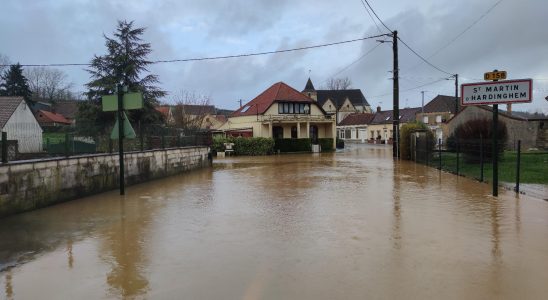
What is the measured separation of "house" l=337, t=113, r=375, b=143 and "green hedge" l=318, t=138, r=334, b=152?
40.8 metres

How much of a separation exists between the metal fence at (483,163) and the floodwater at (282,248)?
129 inches

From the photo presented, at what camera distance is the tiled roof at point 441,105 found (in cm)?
7162

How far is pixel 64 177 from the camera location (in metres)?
10.7

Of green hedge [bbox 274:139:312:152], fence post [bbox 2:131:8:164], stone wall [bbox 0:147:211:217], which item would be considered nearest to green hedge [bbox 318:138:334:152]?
green hedge [bbox 274:139:312:152]

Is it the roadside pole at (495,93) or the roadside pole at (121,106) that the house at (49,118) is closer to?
the roadside pole at (121,106)

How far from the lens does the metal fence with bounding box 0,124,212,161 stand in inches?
423

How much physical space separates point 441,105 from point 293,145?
4043 cm

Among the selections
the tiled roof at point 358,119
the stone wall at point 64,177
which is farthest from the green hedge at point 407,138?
the tiled roof at point 358,119

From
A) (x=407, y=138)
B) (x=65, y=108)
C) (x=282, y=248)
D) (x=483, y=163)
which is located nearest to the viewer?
(x=282, y=248)

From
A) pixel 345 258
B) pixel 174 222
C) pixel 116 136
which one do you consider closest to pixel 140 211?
pixel 174 222

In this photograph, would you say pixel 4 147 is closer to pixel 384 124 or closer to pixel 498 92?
pixel 498 92

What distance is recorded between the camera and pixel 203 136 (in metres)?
24.2

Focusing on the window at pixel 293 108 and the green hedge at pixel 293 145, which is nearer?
the green hedge at pixel 293 145

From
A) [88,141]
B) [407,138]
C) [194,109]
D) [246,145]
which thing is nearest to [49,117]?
[194,109]
